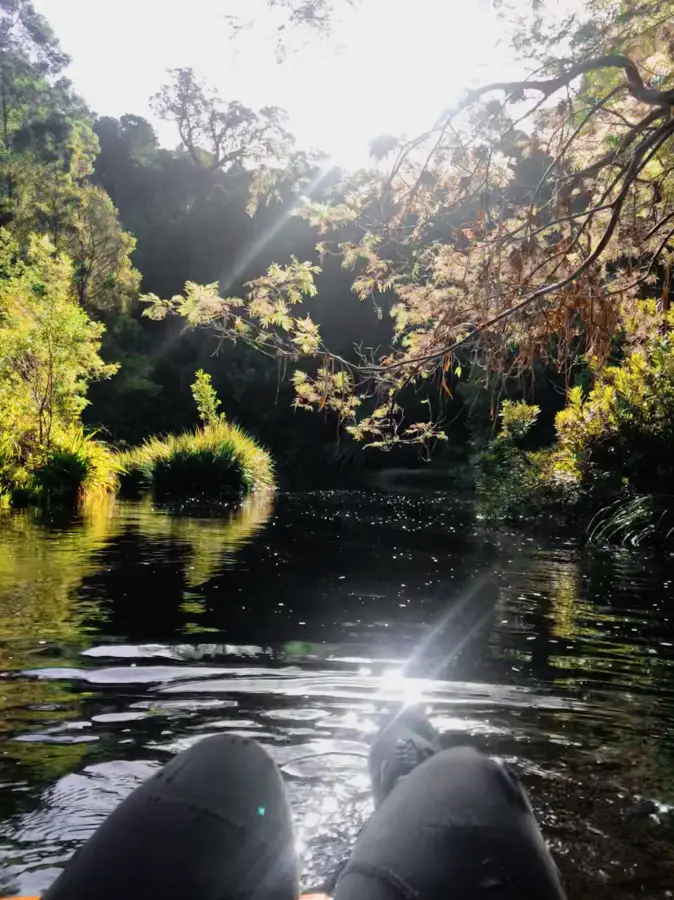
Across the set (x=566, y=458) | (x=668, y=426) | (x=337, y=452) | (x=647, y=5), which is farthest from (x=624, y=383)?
(x=337, y=452)

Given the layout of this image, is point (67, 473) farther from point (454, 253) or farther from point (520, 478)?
point (454, 253)

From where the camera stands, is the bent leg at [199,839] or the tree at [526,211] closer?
the bent leg at [199,839]

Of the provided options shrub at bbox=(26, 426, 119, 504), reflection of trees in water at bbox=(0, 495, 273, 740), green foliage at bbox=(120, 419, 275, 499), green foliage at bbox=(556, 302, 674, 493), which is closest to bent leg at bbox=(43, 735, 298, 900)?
reflection of trees in water at bbox=(0, 495, 273, 740)

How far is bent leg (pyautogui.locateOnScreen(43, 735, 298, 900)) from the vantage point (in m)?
0.80

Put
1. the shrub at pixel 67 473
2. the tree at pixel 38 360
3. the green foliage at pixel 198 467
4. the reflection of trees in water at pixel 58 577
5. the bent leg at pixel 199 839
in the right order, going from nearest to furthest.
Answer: the bent leg at pixel 199 839
the reflection of trees in water at pixel 58 577
the shrub at pixel 67 473
the tree at pixel 38 360
the green foliage at pixel 198 467

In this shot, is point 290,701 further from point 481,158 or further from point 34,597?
point 481,158

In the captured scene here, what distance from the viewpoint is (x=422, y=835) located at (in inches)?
34.6

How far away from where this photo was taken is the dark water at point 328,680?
82.9 inches

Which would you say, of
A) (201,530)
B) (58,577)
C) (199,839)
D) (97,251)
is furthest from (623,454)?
(97,251)

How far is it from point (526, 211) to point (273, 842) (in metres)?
4.17

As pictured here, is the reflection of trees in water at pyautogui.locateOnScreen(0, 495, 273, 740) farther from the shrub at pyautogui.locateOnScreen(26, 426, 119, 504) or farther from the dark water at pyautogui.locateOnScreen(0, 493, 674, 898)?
the shrub at pyautogui.locateOnScreen(26, 426, 119, 504)

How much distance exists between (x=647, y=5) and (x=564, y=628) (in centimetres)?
360

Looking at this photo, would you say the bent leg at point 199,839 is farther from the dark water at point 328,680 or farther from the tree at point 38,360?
the tree at point 38,360

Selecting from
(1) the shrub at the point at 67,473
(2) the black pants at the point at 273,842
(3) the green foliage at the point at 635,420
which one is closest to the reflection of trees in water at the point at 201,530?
(1) the shrub at the point at 67,473
